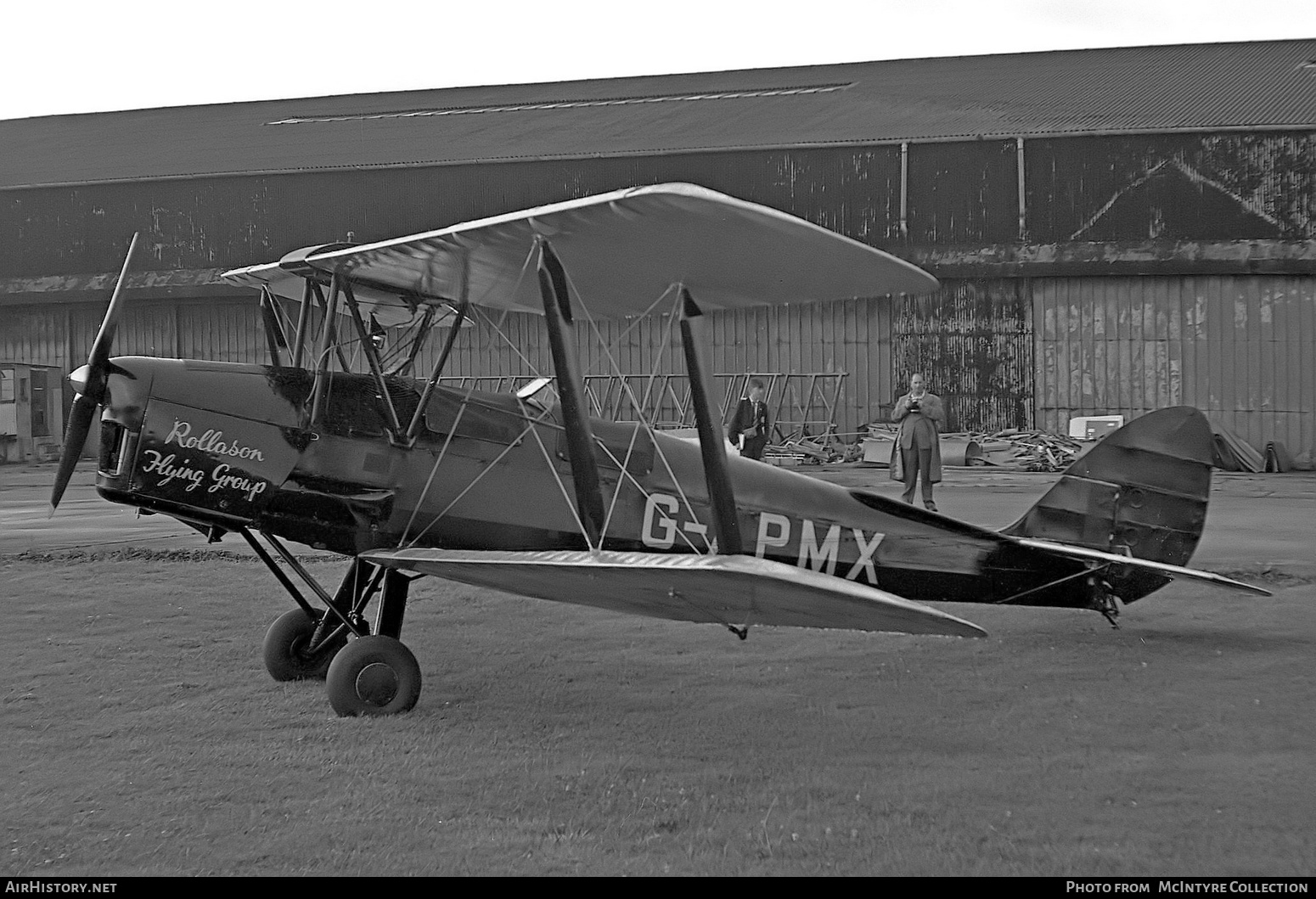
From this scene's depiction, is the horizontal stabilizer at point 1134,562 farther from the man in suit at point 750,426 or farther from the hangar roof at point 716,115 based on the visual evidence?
the hangar roof at point 716,115

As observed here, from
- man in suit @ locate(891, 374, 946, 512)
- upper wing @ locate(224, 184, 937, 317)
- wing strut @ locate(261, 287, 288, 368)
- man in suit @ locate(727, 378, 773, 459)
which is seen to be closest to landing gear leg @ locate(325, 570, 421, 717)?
upper wing @ locate(224, 184, 937, 317)

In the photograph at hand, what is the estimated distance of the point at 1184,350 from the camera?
84.0ft

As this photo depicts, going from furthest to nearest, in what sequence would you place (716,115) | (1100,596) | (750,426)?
(716,115), (750,426), (1100,596)

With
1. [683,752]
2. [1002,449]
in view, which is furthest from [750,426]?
[683,752]

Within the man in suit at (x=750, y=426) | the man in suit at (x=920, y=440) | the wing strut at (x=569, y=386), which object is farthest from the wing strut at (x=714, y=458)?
the man in suit at (x=750, y=426)

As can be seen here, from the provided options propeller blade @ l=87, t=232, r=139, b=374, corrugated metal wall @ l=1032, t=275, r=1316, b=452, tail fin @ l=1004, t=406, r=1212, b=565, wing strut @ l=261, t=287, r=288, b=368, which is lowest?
tail fin @ l=1004, t=406, r=1212, b=565

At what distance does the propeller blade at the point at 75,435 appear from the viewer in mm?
6074

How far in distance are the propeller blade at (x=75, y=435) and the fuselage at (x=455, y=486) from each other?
18cm

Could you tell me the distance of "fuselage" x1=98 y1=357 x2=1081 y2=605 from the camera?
600 centimetres

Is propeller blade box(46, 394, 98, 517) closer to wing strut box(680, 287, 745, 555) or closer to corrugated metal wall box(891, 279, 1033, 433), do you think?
wing strut box(680, 287, 745, 555)

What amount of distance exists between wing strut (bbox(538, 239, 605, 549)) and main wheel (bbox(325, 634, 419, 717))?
1.15 meters

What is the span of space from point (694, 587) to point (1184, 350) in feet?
77.0

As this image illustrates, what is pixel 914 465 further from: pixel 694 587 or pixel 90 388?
pixel 90 388
